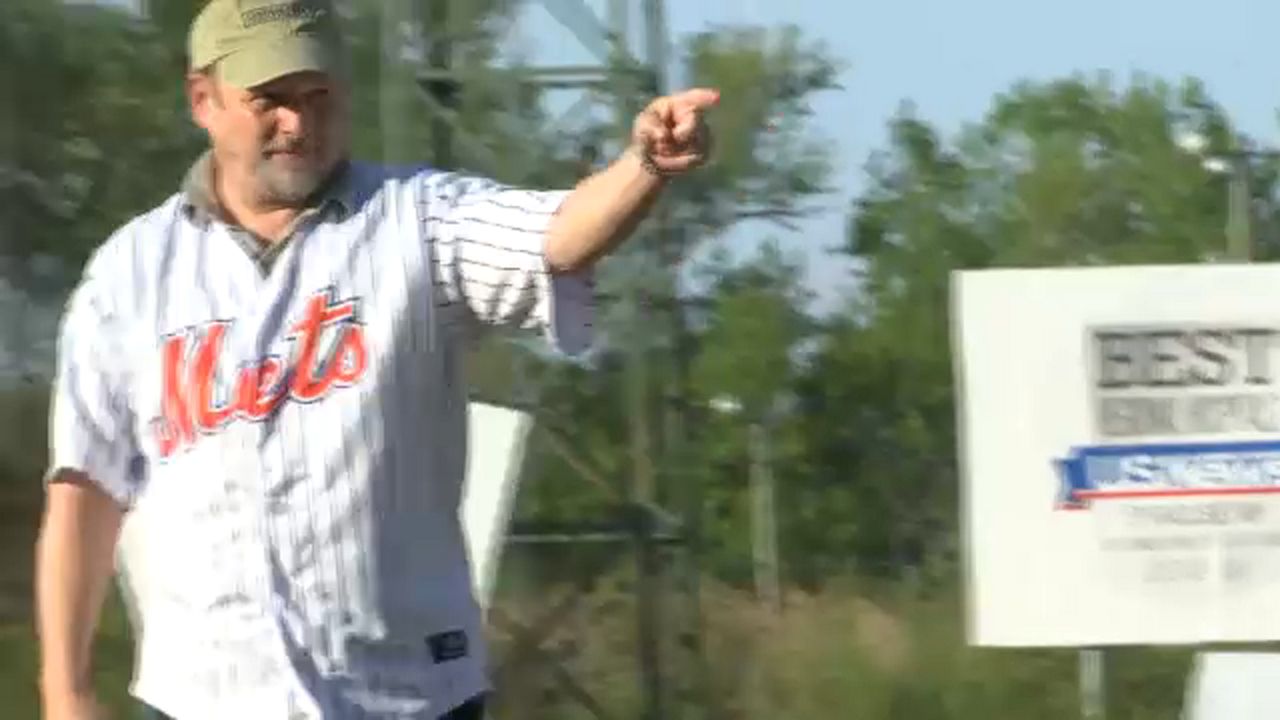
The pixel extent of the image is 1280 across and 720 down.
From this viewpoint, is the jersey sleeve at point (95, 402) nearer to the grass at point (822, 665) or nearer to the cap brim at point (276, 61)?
the cap brim at point (276, 61)

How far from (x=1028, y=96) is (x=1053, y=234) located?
85.6 inches

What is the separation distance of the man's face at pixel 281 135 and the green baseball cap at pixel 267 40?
0.01 m

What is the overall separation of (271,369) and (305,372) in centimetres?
3

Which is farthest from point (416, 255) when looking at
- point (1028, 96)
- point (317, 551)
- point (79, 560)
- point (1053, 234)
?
point (1028, 96)

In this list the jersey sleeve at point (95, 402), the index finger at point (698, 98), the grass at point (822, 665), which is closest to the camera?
the index finger at point (698, 98)

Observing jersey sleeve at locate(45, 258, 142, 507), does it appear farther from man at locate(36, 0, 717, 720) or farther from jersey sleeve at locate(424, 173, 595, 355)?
jersey sleeve at locate(424, 173, 595, 355)

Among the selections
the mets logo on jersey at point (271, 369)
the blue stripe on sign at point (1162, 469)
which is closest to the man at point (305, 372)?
the mets logo on jersey at point (271, 369)

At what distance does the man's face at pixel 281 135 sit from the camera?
7.74 feet

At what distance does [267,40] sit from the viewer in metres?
2.36

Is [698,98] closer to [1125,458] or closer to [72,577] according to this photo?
[72,577]

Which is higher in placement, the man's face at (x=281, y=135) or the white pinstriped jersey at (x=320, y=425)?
the man's face at (x=281, y=135)

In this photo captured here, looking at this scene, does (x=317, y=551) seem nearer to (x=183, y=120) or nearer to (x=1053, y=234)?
(x=183, y=120)

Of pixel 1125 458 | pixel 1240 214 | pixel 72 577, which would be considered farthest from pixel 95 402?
pixel 1240 214

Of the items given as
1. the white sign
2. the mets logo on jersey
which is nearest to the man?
the mets logo on jersey
